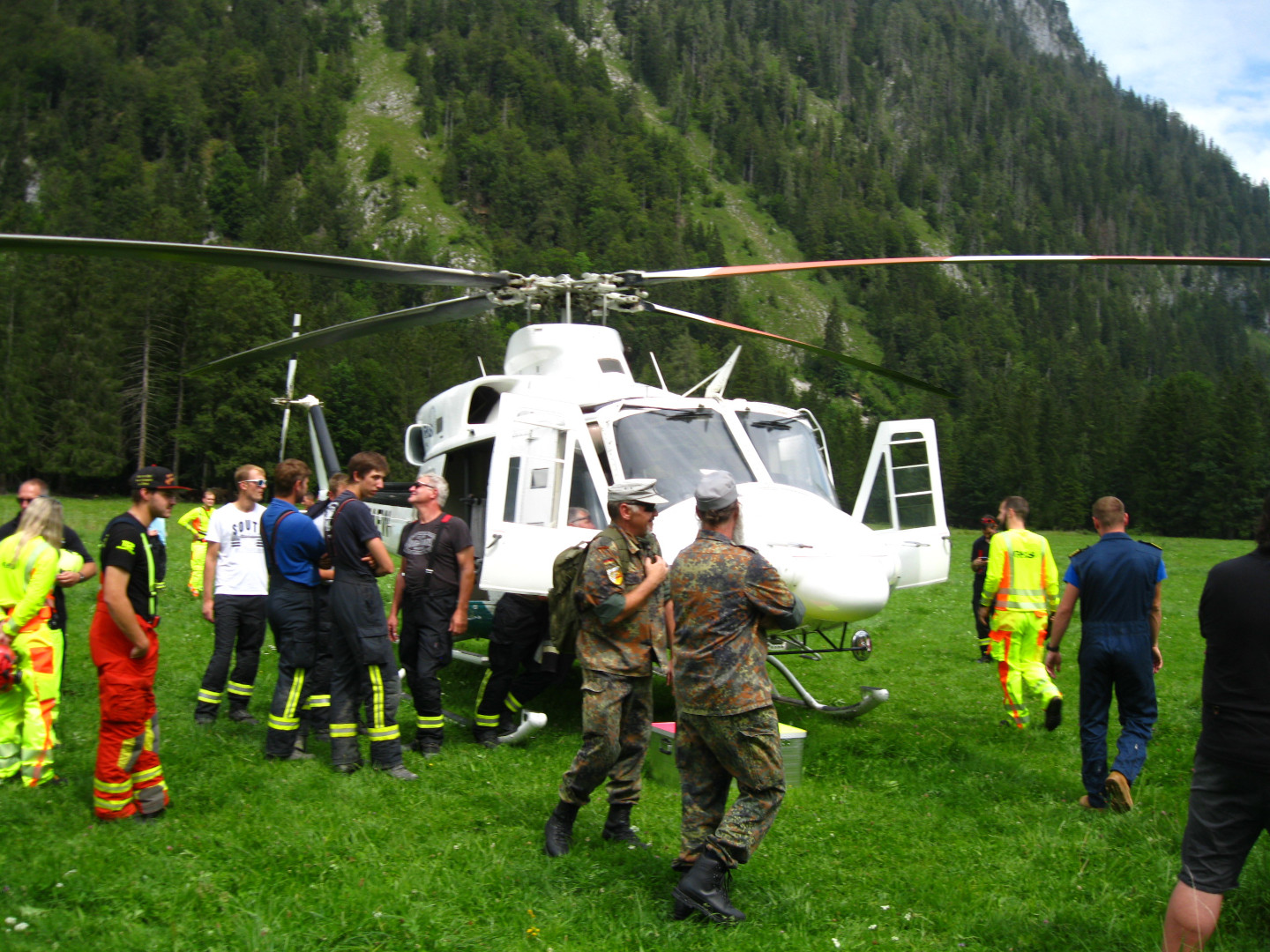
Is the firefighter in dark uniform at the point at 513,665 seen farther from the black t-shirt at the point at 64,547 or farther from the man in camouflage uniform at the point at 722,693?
the man in camouflage uniform at the point at 722,693

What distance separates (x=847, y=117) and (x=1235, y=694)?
19395 cm

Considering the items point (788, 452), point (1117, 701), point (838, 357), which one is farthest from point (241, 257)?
point (1117, 701)

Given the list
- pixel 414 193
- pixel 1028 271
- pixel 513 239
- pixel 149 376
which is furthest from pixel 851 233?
pixel 149 376

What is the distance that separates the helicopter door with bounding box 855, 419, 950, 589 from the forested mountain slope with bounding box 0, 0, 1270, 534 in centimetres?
4255

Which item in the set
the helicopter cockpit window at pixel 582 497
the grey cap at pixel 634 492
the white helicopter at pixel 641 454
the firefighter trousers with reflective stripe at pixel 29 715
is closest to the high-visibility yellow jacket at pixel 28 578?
the firefighter trousers with reflective stripe at pixel 29 715

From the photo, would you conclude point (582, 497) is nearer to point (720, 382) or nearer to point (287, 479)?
point (720, 382)

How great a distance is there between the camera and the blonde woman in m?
5.07

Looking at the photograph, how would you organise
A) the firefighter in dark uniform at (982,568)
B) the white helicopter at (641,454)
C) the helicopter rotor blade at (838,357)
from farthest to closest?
1. the firefighter in dark uniform at (982,568)
2. the helicopter rotor blade at (838,357)
3. the white helicopter at (641,454)

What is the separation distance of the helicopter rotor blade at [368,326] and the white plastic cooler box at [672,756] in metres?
3.71

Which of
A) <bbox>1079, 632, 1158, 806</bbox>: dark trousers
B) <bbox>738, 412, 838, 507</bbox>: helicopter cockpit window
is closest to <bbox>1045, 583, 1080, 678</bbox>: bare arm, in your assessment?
<bbox>1079, 632, 1158, 806</bbox>: dark trousers

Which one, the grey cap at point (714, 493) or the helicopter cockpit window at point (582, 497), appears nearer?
the grey cap at point (714, 493)

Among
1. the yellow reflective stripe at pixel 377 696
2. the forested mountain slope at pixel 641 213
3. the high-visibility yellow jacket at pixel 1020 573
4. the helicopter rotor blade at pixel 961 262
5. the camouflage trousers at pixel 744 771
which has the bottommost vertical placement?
the yellow reflective stripe at pixel 377 696

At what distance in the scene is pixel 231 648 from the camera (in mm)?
6867

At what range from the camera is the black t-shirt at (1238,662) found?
301cm
